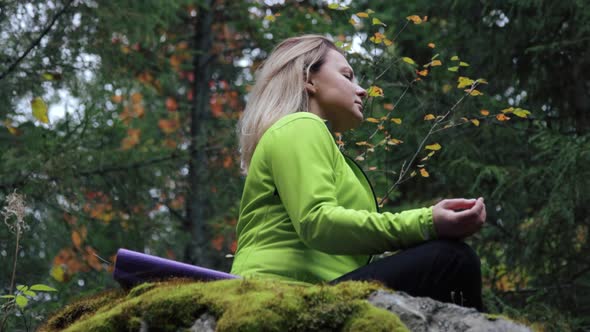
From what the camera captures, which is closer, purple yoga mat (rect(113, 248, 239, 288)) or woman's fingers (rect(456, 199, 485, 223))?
woman's fingers (rect(456, 199, 485, 223))

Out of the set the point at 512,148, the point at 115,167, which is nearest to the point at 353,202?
the point at 512,148

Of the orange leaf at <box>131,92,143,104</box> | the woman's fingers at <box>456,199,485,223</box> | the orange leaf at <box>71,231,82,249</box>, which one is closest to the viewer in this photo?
the woman's fingers at <box>456,199,485,223</box>

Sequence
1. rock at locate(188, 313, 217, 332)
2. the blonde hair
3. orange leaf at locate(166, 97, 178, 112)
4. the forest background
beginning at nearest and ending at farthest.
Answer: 1. rock at locate(188, 313, 217, 332)
2. the blonde hair
3. the forest background
4. orange leaf at locate(166, 97, 178, 112)

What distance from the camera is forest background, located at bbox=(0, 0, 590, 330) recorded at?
7324 millimetres

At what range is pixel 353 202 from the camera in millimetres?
3160

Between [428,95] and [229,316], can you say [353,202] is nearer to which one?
[229,316]

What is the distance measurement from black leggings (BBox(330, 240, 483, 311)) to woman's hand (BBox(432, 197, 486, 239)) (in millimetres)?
48

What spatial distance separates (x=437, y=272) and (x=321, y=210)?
430mm

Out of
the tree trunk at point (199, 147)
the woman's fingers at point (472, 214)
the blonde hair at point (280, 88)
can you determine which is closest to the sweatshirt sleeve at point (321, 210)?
the woman's fingers at point (472, 214)

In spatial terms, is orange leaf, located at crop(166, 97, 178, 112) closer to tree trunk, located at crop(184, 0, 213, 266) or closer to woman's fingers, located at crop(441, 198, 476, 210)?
tree trunk, located at crop(184, 0, 213, 266)

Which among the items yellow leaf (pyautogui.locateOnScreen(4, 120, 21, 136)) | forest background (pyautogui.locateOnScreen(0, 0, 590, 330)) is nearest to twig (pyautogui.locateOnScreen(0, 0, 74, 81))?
forest background (pyautogui.locateOnScreen(0, 0, 590, 330))

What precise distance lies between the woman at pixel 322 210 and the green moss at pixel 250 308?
0.76ft

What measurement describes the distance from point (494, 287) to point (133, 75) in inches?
185

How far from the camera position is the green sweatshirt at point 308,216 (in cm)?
277
